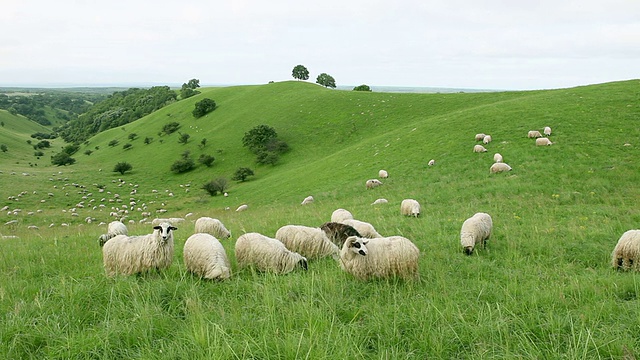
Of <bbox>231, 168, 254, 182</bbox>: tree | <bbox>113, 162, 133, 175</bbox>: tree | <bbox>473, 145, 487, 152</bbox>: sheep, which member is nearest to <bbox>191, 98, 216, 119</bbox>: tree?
<bbox>113, 162, 133, 175</bbox>: tree

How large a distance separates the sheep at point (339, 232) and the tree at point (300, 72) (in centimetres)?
8939

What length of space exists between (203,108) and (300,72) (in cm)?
3524

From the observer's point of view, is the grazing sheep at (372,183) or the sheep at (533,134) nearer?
the grazing sheep at (372,183)

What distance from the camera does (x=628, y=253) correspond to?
7652mm

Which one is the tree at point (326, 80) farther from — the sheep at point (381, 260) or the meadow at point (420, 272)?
the sheep at point (381, 260)

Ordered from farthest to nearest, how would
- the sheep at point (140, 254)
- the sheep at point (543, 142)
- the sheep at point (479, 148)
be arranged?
the sheep at point (479, 148) < the sheep at point (543, 142) < the sheep at point (140, 254)

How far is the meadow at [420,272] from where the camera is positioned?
3883mm

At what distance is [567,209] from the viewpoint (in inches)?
559

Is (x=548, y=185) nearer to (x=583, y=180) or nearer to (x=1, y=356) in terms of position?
(x=583, y=180)

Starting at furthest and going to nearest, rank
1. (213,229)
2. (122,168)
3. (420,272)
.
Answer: (122,168)
(213,229)
(420,272)

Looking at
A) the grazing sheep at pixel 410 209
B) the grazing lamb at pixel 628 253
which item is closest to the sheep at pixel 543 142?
the grazing sheep at pixel 410 209

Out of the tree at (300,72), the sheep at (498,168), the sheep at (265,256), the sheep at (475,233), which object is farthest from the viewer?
the tree at (300,72)

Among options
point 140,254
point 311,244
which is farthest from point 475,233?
point 140,254

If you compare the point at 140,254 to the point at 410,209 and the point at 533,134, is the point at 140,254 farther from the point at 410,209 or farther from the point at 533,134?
the point at 533,134
